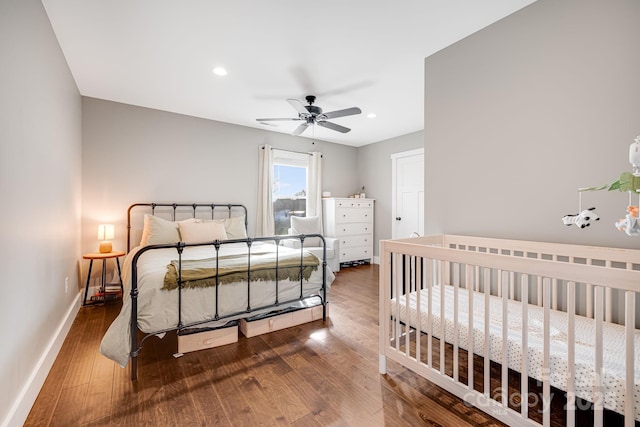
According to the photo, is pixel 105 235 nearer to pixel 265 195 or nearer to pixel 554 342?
pixel 265 195

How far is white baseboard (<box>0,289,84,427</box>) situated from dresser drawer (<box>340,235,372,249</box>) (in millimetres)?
3963

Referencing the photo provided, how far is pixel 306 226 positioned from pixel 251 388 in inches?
127

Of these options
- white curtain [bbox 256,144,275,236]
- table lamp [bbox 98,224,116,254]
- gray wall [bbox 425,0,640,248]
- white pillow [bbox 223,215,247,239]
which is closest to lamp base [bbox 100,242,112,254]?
table lamp [bbox 98,224,116,254]

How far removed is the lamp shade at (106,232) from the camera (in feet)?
11.3

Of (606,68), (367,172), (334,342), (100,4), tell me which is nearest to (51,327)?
(334,342)

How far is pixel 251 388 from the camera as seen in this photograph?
1.80 m

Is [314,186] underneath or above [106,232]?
above

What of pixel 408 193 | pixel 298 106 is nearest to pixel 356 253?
pixel 408 193

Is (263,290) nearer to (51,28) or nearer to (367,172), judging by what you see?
(51,28)

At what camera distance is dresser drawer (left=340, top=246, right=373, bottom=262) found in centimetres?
540

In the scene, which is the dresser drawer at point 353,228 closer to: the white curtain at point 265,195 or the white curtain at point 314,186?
the white curtain at point 314,186

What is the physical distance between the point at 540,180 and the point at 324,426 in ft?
6.95

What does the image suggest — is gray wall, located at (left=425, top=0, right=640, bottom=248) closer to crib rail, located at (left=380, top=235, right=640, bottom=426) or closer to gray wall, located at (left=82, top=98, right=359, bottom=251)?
crib rail, located at (left=380, top=235, right=640, bottom=426)

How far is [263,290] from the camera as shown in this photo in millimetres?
2510
